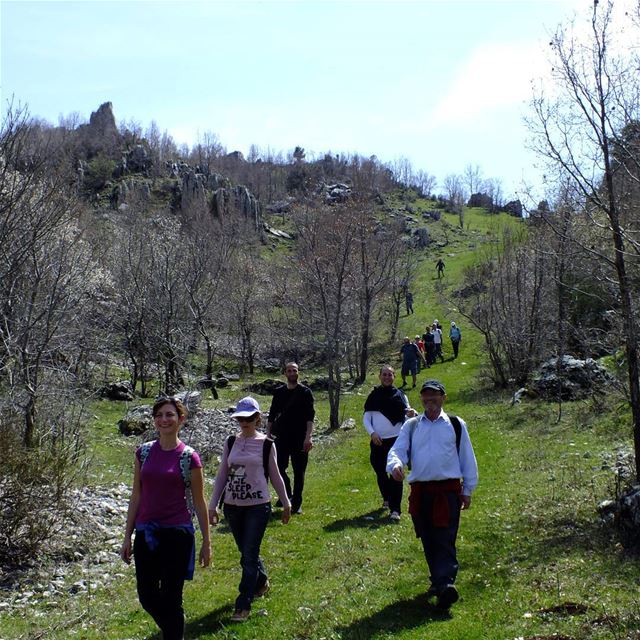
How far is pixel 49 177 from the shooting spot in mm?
14859

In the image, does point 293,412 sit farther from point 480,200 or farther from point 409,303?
point 480,200

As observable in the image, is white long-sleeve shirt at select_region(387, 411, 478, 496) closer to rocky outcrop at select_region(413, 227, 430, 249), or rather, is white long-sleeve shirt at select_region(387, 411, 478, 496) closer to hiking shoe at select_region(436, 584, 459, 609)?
hiking shoe at select_region(436, 584, 459, 609)

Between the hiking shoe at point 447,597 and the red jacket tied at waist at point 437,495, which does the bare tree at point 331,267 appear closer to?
the red jacket tied at waist at point 437,495

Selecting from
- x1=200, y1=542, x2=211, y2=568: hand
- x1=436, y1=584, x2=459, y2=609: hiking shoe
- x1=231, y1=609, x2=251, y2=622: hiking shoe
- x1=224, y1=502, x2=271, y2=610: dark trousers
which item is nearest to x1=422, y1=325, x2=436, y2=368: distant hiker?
x1=436, y1=584, x2=459, y2=609: hiking shoe

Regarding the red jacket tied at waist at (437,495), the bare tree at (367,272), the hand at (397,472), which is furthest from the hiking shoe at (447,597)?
the bare tree at (367,272)

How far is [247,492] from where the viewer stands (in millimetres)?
6465

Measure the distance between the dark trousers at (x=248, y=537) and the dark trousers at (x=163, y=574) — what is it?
4.32 ft

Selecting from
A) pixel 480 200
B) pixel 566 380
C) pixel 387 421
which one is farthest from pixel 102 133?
pixel 387 421

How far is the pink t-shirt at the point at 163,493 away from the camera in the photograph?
5.15 meters

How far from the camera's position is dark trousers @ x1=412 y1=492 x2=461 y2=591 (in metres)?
6.21

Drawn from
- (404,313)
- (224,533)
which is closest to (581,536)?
(224,533)

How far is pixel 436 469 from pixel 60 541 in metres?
5.89

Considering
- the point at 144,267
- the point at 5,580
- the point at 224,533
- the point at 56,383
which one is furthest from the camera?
the point at 144,267

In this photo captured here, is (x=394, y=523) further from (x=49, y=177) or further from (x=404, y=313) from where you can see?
Result: (x=404, y=313)
